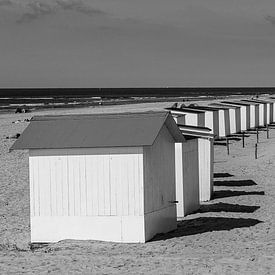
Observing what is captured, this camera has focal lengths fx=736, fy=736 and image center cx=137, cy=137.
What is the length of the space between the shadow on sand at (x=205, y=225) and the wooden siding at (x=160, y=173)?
56cm

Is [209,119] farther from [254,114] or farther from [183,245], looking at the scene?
[183,245]

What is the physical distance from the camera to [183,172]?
15.7m

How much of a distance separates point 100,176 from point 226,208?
16.4 ft

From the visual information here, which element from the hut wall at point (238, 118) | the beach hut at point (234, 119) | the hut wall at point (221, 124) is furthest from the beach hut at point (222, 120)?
the hut wall at point (238, 118)

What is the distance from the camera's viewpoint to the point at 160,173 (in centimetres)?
1352

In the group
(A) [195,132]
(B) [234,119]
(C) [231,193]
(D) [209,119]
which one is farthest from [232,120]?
(A) [195,132]

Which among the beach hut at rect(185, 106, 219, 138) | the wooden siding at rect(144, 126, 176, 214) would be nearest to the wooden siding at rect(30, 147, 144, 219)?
the wooden siding at rect(144, 126, 176, 214)

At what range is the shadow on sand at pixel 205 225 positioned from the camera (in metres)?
13.8

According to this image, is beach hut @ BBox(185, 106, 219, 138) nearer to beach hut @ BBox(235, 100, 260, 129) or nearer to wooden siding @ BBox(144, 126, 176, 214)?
beach hut @ BBox(235, 100, 260, 129)

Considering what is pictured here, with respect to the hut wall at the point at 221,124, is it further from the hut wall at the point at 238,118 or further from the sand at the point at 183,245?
the sand at the point at 183,245

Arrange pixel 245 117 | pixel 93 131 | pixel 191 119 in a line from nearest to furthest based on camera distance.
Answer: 1. pixel 93 131
2. pixel 191 119
3. pixel 245 117

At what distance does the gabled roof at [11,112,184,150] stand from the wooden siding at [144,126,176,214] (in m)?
0.33

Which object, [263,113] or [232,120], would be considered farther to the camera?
[263,113]

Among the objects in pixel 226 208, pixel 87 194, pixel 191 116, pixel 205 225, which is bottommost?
pixel 205 225
